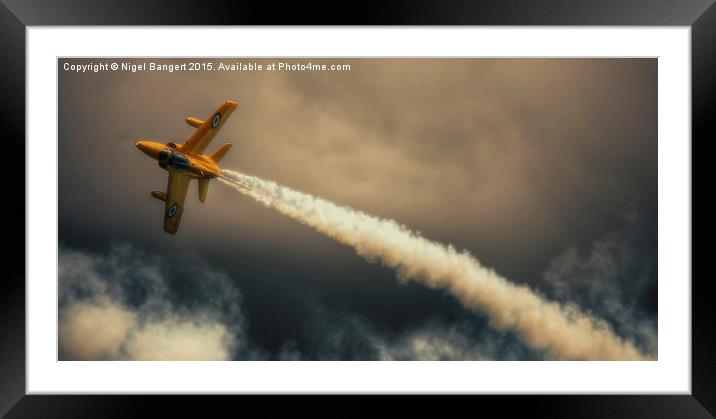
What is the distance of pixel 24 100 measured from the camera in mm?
17469

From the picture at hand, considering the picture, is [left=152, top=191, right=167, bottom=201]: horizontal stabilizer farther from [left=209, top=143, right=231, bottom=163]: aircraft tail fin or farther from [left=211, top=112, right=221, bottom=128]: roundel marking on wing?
[left=211, top=112, right=221, bottom=128]: roundel marking on wing

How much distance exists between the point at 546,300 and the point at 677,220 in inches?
267

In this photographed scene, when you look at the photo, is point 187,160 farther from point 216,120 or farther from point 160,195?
point 160,195

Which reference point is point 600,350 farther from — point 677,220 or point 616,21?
point 616,21

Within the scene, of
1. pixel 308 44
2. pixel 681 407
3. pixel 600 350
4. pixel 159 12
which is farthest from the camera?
pixel 600 350

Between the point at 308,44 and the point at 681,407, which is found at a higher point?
the point at 308,44

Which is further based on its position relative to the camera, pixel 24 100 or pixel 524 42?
pixel 524 42

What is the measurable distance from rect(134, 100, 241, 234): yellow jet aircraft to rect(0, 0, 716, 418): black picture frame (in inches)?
254

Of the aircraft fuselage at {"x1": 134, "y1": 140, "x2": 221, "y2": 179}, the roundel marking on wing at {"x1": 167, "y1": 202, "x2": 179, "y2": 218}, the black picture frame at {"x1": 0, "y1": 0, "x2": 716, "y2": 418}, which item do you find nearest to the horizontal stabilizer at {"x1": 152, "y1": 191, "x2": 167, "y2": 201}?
the roundel marking on wing at {"x1": 167, "y1": 202, "x2": 179, "y2": 218}

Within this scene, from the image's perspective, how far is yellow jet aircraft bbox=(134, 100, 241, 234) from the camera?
23562mm

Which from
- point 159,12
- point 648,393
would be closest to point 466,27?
point 159,12

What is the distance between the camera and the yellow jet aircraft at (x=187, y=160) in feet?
77.3

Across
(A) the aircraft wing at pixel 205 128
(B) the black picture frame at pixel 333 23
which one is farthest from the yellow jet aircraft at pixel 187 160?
(B) the black picture frame at pixel 333 23

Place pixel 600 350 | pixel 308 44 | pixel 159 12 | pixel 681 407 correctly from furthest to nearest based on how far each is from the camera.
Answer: pixel 600 350 < pixel 308 44 < pixel 681 407 < pixel 159 12
